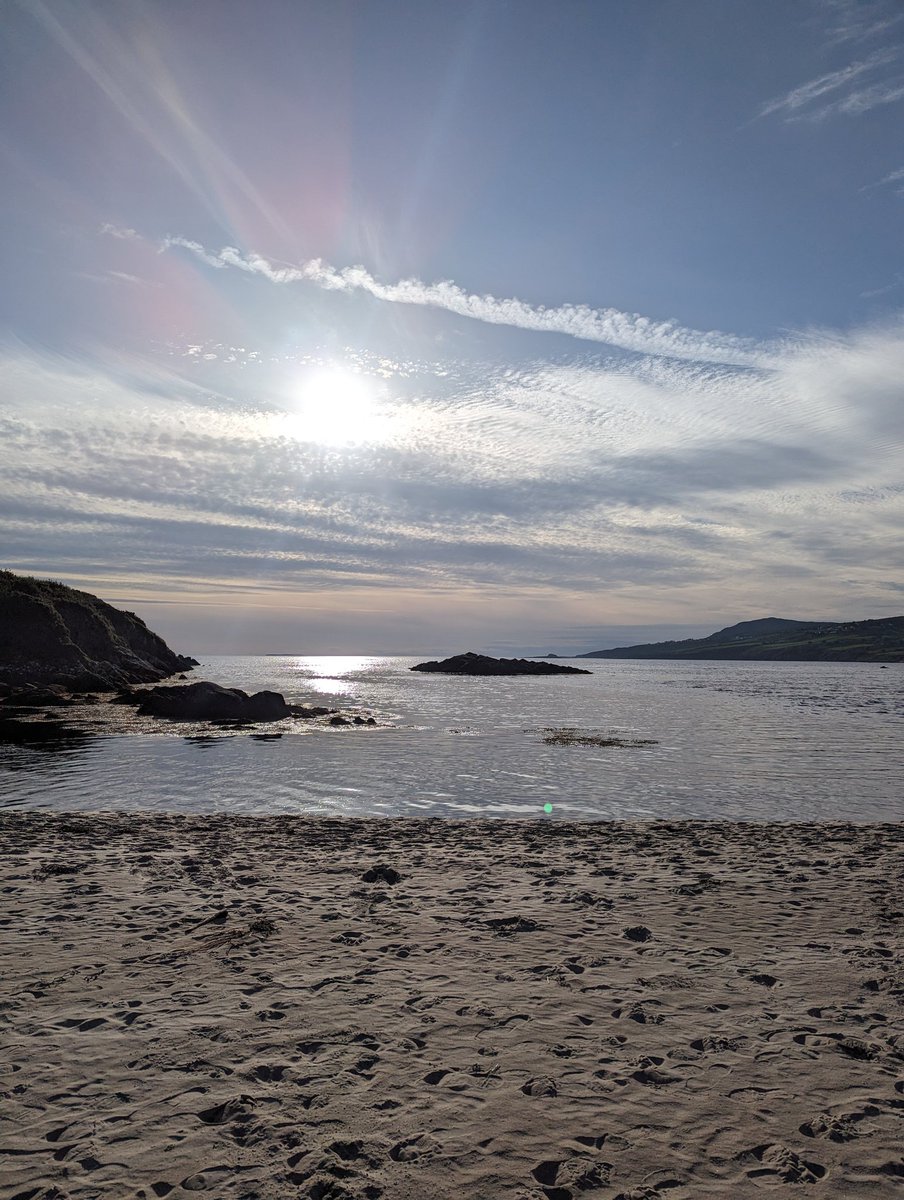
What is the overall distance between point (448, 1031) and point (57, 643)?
71.4 metres

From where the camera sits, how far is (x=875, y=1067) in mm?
7113

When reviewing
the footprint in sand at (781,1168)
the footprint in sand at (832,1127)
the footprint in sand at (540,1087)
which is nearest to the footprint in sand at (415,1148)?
the footprint in sand at (540,1087)

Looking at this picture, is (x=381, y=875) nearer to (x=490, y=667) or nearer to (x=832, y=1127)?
(x=832, y=1127)

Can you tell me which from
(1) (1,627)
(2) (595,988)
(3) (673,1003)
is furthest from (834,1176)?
(1) (1,627)

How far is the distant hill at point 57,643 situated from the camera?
63500 millimetres

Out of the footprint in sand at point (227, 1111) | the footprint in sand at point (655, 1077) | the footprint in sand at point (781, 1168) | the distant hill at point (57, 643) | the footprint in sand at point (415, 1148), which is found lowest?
the footprint in sand at point (655, 1077)

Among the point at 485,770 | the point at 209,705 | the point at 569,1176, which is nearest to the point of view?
the point at 569,1176

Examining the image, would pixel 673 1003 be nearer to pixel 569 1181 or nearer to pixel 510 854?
pixel 569 1181

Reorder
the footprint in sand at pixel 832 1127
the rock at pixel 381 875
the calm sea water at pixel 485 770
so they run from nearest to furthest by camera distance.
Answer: the footprint in sand at pixel 832 1127
the rock at pixel 381 875
the calm sea water at pixel 485 770

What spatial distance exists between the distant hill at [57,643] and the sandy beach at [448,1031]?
57.9 m

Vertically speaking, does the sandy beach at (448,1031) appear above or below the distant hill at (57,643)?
below

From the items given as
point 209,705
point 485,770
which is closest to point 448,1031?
point 485,770

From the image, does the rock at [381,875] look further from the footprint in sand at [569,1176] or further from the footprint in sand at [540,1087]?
the footprint in sand at [569,1176]

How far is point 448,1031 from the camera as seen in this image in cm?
789
